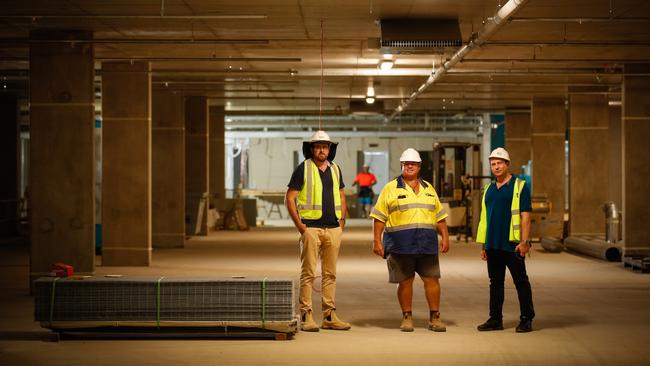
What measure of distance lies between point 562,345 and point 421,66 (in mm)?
12861

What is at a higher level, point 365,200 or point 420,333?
point 365,200

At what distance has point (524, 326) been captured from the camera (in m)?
9.83

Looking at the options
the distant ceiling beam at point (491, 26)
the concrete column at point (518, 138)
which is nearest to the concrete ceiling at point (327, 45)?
the distant ceiling beam at point (491, 26)

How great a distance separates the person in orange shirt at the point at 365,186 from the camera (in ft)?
123

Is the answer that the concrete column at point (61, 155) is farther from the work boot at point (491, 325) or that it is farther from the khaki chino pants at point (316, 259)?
the work boot at point (491, 325)

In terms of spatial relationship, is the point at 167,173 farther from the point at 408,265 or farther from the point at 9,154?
the point at 408,265

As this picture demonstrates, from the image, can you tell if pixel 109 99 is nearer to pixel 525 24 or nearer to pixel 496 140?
pixel 525 24

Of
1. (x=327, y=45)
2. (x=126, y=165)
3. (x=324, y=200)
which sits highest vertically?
(x=327, y=45)

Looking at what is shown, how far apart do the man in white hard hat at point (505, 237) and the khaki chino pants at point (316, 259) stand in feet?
4.67

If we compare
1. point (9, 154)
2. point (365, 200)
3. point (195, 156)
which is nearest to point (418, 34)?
point (195, 156)

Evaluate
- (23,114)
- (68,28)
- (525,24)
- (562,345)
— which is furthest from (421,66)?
(23,114)

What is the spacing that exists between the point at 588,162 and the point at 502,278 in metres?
14.9

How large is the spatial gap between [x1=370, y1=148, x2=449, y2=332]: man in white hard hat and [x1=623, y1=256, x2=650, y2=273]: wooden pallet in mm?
7844

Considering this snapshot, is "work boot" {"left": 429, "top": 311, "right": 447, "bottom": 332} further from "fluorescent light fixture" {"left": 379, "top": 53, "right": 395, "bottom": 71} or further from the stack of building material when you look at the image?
"fluorescent light fixture" {"left": 379, "top": 53, "right": 395, "bottom": 71}
